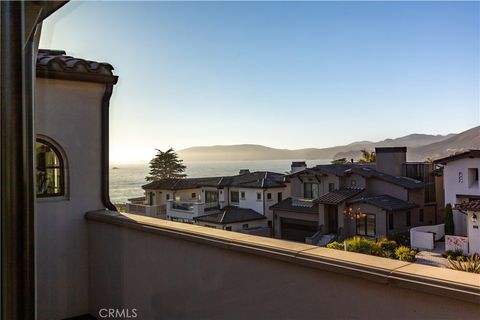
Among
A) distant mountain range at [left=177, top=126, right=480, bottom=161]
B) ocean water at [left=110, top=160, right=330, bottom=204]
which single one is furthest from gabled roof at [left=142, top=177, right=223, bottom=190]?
distant mountain range at [left=177, top=126, right=480, bottom=161]

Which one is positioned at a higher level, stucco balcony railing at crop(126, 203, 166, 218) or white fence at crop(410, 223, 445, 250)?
stucco balcony railing at crop(126, 203, 166, 218)

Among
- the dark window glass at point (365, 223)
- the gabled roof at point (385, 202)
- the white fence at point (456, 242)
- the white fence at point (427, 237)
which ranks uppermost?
the white fence at point (456, 242)

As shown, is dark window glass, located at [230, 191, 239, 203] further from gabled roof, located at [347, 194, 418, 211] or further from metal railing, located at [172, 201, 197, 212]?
gabled roof, located at [347, 194, 418, 211]

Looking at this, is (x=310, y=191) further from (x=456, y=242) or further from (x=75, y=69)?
(x=75, y=69)

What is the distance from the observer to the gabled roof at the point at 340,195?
7664mm

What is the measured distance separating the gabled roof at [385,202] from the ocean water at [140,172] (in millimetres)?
3862

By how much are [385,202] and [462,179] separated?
6.16 m

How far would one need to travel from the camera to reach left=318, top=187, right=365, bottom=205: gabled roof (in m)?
7.66

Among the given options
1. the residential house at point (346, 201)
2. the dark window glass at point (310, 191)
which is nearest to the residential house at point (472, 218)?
the residential house at point (346, 201)

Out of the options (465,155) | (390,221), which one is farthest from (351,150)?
(390,221)

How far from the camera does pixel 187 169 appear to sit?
Answer: 9.16 ft

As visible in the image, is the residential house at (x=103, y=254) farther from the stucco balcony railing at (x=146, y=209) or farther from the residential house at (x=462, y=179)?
the residential house at (x=462, y=179)

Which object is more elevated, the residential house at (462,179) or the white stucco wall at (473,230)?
the residential house at (462,179)

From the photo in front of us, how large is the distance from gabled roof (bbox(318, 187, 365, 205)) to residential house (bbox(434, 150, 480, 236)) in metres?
5.35
